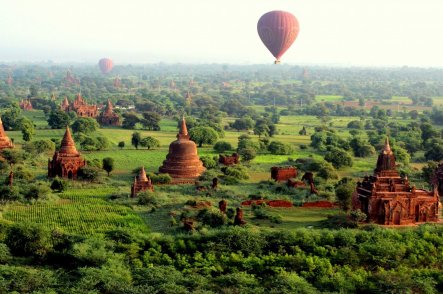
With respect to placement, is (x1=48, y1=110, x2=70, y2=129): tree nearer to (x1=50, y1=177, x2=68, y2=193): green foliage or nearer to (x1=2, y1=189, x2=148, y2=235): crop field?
(x1=50, y1=177, x2=68, y2=193): green foliage

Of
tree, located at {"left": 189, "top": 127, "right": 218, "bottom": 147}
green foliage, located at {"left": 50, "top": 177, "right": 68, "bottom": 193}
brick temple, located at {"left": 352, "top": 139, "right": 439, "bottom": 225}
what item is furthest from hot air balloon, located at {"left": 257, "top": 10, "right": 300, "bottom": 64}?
brick temple, located at {"left": 352, "top": 139, "right": 439, "bottom": 225}

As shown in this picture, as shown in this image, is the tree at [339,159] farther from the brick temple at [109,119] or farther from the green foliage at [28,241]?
the brick temple at [109,119]

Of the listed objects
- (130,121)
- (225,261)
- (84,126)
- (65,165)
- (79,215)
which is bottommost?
(79,215)

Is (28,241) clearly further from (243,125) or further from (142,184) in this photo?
(243,125)

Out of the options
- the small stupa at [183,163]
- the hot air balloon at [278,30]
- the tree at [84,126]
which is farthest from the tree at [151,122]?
the small stupa at [183,163]

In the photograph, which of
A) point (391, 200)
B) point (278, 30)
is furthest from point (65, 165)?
point (278, 30)

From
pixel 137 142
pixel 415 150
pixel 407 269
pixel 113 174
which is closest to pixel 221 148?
pixel 137 142
